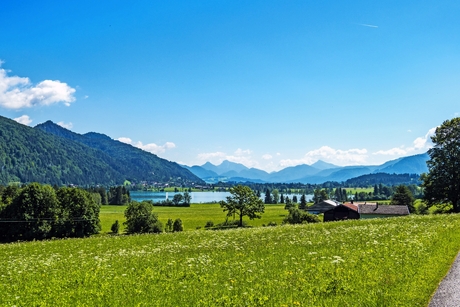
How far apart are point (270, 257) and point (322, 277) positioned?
4259mm

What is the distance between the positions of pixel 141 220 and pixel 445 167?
6617 centimetres

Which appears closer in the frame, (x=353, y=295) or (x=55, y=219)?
(x=353, y=295)

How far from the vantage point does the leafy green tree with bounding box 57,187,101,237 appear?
8131 cm

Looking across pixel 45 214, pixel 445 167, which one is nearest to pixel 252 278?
pixel 445 167

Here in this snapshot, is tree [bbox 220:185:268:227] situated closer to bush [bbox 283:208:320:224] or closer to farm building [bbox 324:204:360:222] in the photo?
bush [bbox 283:208:320:224]

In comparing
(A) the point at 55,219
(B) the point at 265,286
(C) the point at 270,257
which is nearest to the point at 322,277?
(B) the point at 265,286

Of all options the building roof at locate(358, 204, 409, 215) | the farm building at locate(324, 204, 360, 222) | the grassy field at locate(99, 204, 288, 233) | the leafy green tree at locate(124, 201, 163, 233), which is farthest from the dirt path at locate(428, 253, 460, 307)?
the farm building at locate(324, 204, 360, 222)

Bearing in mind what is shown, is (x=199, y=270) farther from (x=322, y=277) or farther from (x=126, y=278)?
(x=322, y=277)

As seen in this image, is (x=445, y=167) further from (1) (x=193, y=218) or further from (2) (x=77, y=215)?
(1) (x=193, y=218)

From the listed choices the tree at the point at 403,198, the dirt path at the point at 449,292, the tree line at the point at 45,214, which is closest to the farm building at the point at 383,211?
the tree at the point at 403,198

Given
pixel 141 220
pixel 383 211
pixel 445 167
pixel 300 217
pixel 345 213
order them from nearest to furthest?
1. pixel 445 167
2. pixel 141 220
3. pixel 300 217
4. pixel 383 211
5. pixel 345 213

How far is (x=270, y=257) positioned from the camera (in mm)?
15180

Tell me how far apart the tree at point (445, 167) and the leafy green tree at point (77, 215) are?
72.4 m

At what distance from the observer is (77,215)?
8325 cm
